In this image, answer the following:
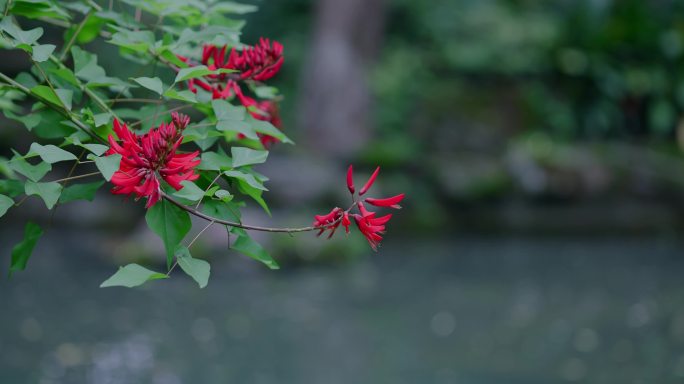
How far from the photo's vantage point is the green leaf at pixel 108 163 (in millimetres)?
1154

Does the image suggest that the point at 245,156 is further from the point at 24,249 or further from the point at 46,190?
the point at 24,249

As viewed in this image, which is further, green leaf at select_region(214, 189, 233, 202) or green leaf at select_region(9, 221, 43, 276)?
green leaf at select_region(9, 221, 43, 276)

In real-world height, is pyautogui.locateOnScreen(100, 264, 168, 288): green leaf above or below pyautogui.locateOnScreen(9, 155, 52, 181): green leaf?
below

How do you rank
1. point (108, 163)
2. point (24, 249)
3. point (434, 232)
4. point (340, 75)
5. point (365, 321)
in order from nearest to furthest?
point (108, 163) < point (24, 249) < point (365, 321) < point (434, 232) < point (340, 75)

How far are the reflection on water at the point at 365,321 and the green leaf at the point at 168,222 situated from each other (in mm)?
2235

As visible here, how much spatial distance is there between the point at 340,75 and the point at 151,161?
285 inches

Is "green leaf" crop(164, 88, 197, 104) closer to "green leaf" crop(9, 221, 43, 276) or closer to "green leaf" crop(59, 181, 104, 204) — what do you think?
"green leaf" crop(59, 181, 104, 204)

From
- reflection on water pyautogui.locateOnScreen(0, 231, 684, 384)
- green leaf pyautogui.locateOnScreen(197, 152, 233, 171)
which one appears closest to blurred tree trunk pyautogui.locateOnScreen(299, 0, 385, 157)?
reflection on water pyautogui.locateOnScreen(0, 231, 684, 384)

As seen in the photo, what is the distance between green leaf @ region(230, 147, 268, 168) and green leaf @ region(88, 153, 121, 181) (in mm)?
238

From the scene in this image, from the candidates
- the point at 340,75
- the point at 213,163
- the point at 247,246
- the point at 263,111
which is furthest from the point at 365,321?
the point at 340,75

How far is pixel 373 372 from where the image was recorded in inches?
143

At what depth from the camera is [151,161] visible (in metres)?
1.21

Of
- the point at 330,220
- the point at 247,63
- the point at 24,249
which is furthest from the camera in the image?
the point at 24,249

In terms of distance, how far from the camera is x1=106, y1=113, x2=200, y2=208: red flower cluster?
121 centimetres
